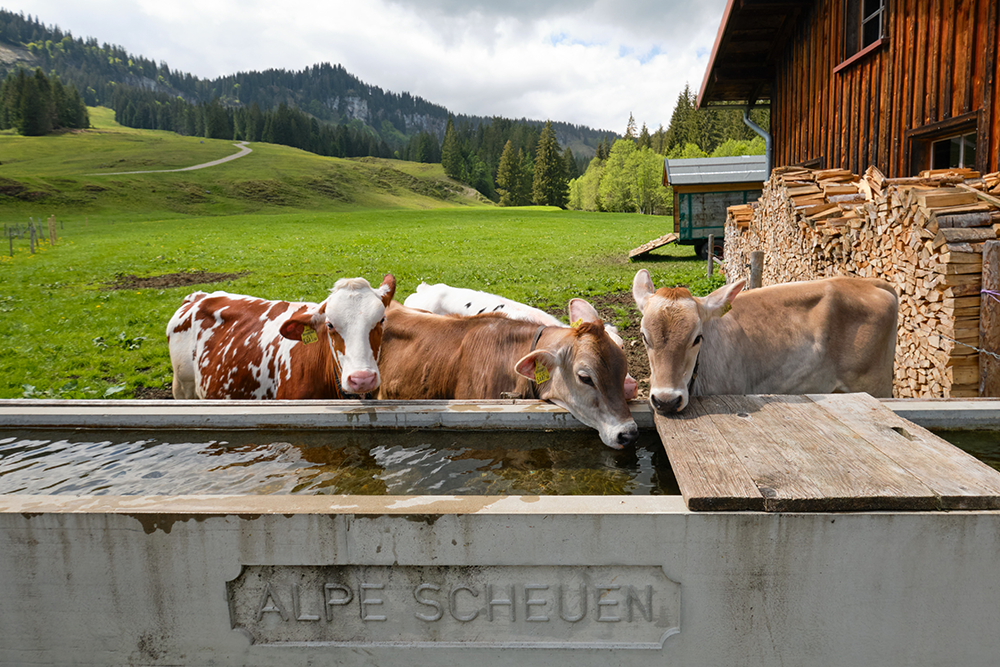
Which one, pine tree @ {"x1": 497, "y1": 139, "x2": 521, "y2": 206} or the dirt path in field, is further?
pine tree @ {"x1": 497, "y1": 139, "x2": 521, "y2": 206}

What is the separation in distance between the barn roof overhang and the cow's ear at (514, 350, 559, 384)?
10827mm

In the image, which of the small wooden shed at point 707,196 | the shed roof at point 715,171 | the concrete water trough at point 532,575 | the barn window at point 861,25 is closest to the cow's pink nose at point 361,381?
the concrete water trough at point 532,575

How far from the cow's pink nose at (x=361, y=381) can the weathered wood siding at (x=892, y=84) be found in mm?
6980

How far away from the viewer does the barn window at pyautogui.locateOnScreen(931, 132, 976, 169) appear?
7863 mm

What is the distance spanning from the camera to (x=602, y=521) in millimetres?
2166

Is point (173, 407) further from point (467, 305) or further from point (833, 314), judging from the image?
point (833, 314)

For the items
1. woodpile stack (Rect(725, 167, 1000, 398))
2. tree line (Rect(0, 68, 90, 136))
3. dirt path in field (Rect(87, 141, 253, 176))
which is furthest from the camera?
tree line (Rect(0, 68, 90, 136))

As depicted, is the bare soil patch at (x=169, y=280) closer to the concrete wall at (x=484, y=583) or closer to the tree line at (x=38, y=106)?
the concrete wall at (x=484, y=583)

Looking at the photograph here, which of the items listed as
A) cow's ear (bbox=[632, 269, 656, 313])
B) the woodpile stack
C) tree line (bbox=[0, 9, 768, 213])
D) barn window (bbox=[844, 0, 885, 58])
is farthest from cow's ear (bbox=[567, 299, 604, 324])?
tree line (bbox=[0, 9, 768, 213])

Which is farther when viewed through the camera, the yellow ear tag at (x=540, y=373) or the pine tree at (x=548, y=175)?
the pine tree at (x=548, y=175)

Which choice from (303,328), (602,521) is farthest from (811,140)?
(602,521)

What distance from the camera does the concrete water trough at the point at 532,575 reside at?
2.13 metres

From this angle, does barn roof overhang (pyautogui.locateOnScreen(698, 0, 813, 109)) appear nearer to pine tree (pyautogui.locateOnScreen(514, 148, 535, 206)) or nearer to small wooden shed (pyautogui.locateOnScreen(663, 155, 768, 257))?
small wooden shed (pyautogui.locateOnScreen(663, 155, 768, 257))

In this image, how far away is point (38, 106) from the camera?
314 ft
